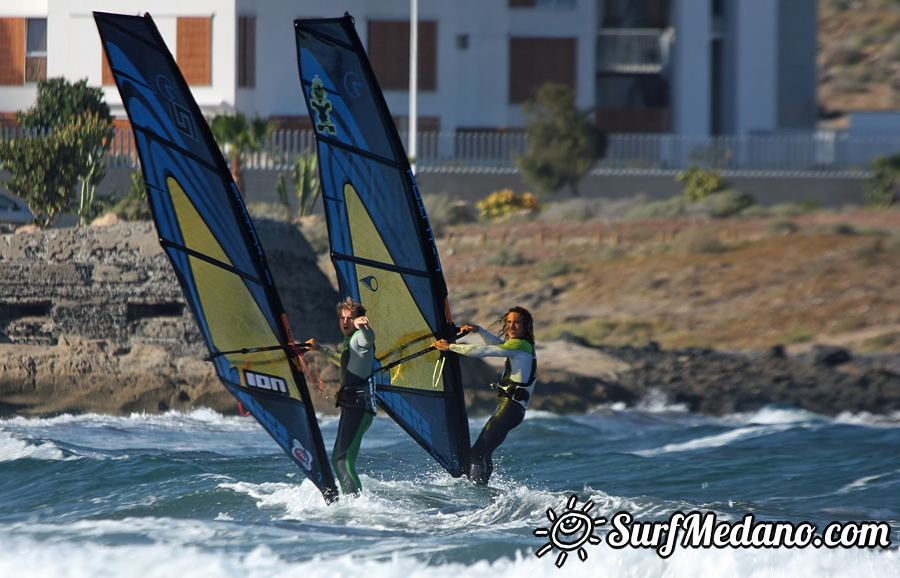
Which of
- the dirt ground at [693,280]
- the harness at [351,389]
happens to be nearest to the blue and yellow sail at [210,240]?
the harness at [351,389]

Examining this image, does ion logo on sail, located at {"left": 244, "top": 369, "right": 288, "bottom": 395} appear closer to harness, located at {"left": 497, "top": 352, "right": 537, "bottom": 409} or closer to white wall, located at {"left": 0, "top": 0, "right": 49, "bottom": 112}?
harness, located at {"left": 497, "top": 352, "right": 537, "bottom": 409}

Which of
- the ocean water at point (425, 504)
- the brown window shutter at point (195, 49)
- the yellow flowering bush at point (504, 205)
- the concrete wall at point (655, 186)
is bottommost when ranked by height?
the ocean water at point (425, 504)

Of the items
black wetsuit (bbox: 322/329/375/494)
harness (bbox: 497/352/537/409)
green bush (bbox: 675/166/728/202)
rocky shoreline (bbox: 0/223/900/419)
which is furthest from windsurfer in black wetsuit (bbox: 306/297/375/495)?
green bush (bbox: 675/166/728/202)

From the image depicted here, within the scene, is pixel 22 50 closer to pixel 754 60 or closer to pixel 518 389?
pixel 518 389

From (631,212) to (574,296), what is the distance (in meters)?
5.58

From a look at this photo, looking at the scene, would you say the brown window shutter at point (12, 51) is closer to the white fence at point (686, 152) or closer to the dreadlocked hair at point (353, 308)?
the white fence at point (686, 152)

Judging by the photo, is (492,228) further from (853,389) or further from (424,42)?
(853,389)

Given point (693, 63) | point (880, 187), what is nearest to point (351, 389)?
point (880, 187)

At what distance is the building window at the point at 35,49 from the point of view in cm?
2030

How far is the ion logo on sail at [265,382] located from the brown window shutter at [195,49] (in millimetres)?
17032

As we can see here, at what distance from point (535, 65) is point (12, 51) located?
1573cm

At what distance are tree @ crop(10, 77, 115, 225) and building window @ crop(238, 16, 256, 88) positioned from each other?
27.7ft

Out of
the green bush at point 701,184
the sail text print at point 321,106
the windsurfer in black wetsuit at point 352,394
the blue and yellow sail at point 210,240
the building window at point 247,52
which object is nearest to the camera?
the blue and yellow sail at point 210,240

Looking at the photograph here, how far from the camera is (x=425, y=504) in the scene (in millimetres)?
8703
